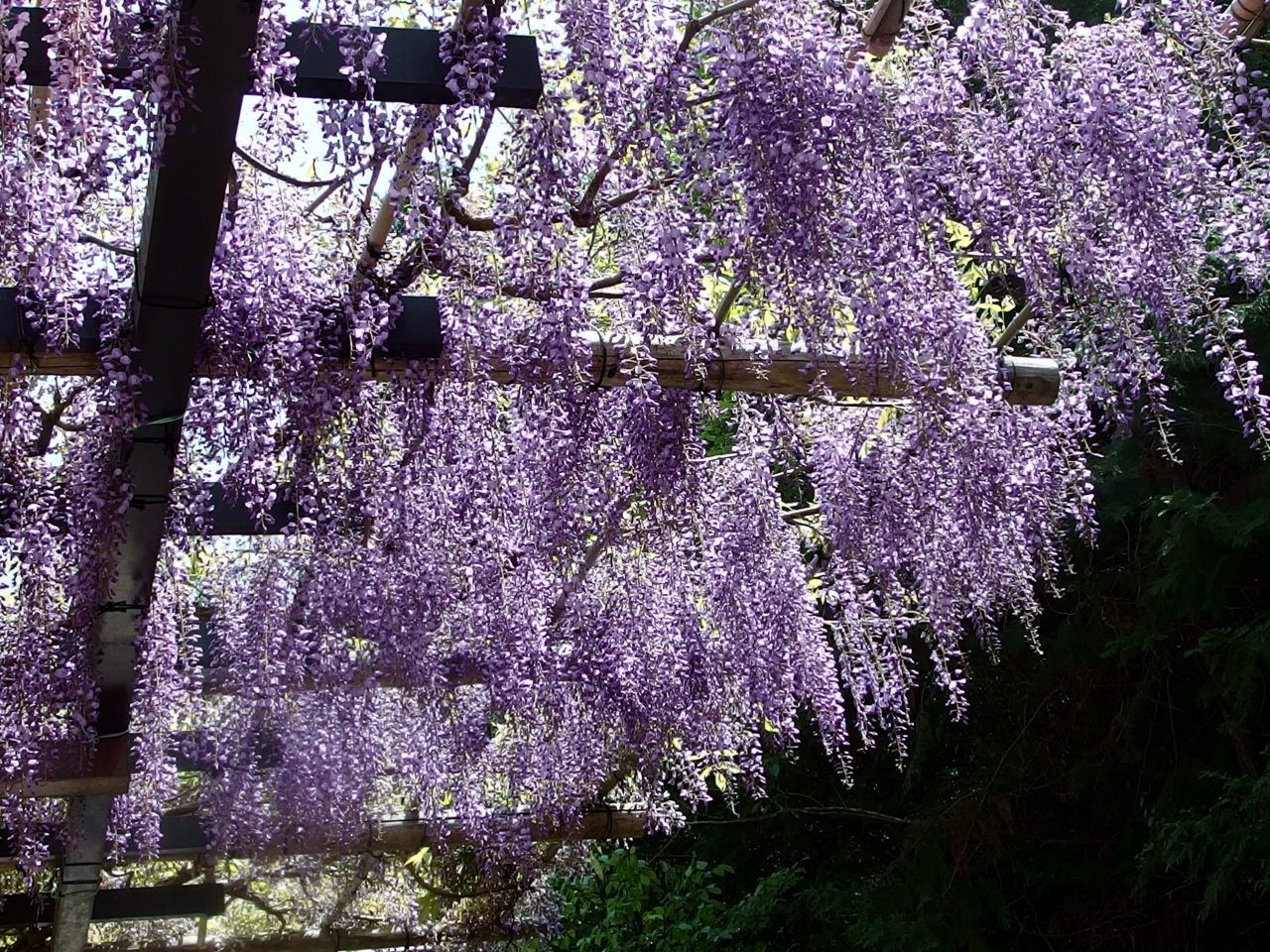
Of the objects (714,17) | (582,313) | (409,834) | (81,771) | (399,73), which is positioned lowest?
(81,771)

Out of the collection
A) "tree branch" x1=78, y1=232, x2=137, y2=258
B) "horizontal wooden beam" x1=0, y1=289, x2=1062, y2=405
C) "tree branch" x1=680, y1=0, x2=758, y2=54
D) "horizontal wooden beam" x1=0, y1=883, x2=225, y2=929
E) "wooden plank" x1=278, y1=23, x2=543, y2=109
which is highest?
"tree branch" x1=680, y1=0, x2=758, y2=54

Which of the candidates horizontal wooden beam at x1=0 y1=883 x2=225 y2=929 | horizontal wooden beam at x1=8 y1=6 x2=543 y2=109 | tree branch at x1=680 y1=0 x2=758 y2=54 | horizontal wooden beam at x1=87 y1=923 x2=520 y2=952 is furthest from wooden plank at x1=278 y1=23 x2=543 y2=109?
horizontal wooden beam at x1=87 y1=923 x2=520 y2=952

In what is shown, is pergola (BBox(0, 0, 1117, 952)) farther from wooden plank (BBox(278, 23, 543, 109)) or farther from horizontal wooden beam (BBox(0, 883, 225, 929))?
horizontal wooden beam (BBox(0, 883, 225, 929))

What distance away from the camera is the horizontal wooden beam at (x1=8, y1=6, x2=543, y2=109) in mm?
2150

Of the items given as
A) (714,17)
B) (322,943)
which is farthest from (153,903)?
(714,17)

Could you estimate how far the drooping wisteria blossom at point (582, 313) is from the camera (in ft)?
7.52

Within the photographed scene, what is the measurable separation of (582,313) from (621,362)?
0.14 m

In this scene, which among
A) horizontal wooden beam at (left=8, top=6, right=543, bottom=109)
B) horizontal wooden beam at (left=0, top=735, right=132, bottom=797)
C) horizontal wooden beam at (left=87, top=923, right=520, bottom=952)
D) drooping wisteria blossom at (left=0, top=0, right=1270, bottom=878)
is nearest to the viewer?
horizontal wooden beam at (left=8, top=6, right=543, bottom=109)

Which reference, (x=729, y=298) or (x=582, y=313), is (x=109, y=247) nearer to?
(x=582, y=313)

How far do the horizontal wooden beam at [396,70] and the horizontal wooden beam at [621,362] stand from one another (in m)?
0.49

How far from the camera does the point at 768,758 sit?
6625 mm

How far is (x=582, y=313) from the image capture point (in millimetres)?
2500

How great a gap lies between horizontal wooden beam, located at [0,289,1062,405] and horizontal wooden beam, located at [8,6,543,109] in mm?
486

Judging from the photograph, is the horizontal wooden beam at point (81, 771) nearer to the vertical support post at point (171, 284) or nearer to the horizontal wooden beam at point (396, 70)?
the vertical support post at point (171, 284)
